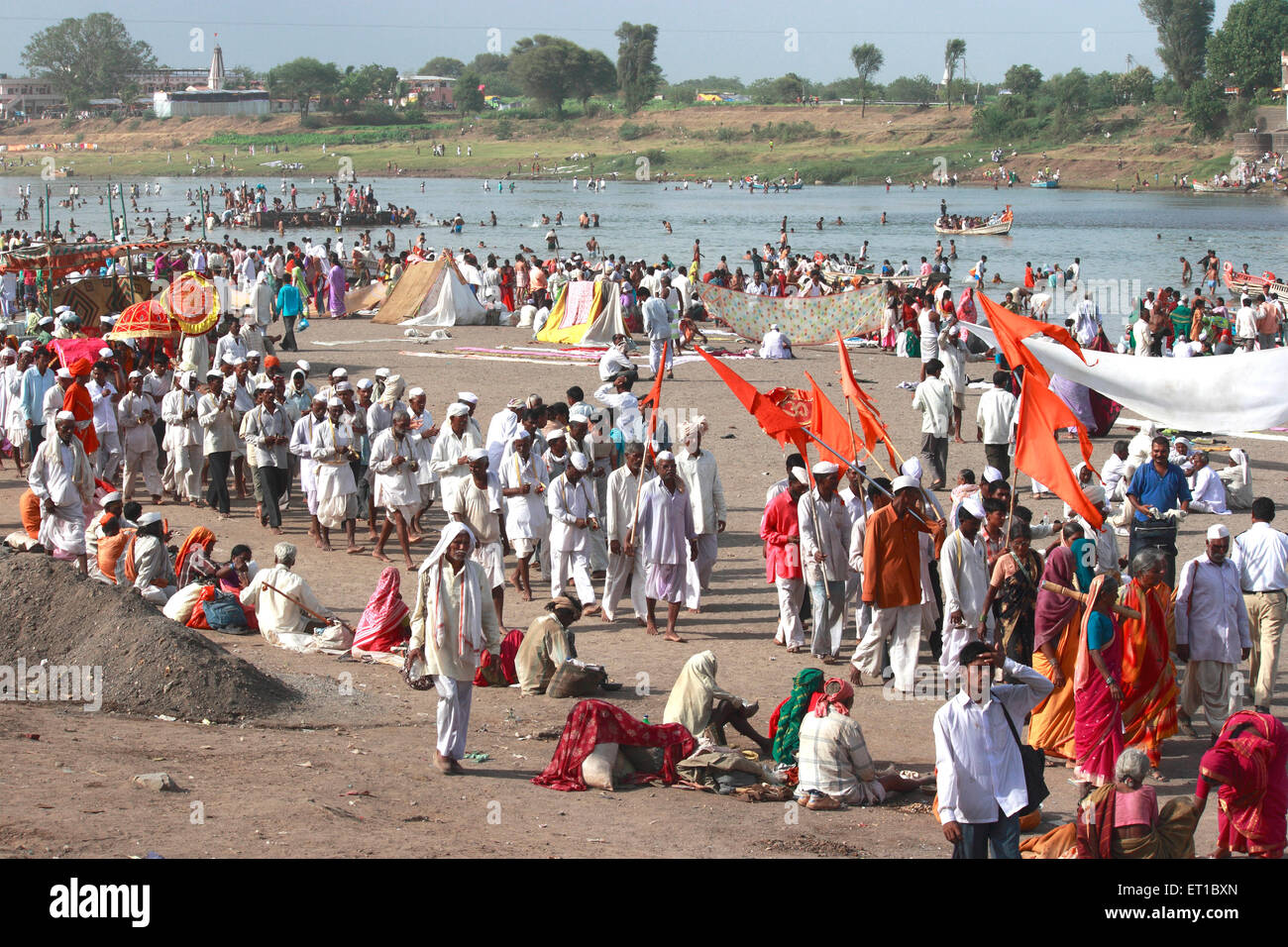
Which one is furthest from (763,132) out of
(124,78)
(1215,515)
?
(1215,515)

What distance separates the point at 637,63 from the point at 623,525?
136 metres

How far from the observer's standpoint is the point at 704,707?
24.8 ft

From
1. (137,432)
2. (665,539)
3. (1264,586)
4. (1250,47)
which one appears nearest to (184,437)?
(137,432)

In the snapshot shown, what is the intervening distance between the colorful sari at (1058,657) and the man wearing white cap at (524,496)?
155 inches

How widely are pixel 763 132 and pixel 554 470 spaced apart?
108 metres

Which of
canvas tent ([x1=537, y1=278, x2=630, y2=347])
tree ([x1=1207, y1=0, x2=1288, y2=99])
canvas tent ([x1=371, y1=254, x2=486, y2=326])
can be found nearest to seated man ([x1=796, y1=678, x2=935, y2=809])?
canvas tent ([x1=537, y1=278, x2=630, y2=347])

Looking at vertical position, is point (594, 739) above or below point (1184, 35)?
below

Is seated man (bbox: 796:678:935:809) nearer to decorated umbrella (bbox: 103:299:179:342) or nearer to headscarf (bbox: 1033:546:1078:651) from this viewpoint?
headscarf (bbox: 1033:546:1078:651)

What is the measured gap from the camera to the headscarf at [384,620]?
935cm

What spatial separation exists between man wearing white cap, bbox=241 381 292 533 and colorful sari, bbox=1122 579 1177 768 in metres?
7.66

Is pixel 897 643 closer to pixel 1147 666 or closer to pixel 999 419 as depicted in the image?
pixel 1147 666

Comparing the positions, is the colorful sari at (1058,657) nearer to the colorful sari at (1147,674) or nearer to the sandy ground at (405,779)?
the sandy ground at (405,779)

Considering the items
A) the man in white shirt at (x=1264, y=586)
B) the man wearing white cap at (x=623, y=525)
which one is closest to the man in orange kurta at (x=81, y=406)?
the man wearing white cap at (x=623, y=525)

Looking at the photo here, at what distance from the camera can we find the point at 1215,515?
12953 millimetres
